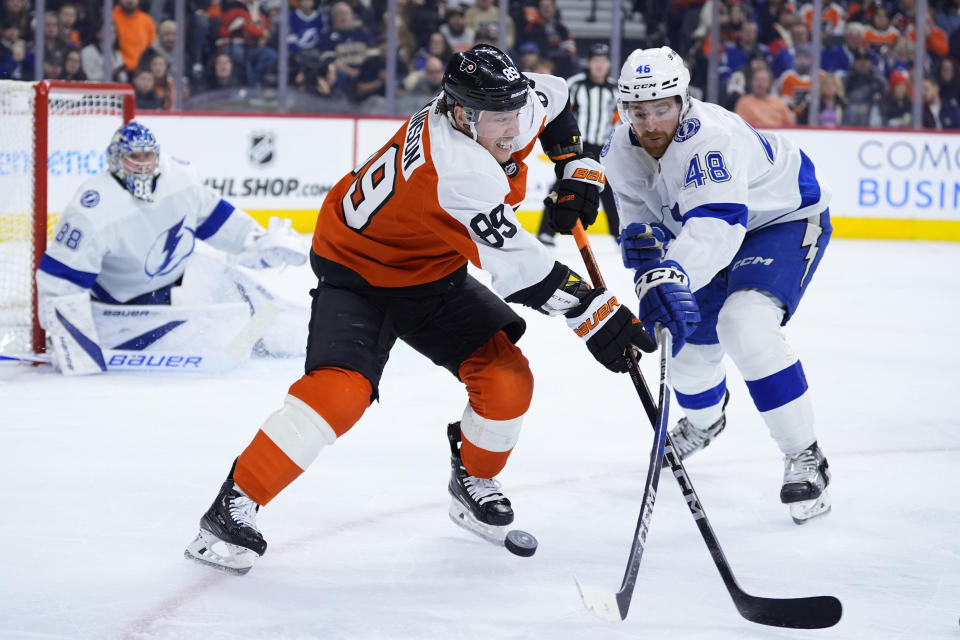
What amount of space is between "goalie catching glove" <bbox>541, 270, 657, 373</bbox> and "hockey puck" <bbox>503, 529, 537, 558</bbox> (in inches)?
16.2

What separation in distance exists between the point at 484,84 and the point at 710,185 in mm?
600

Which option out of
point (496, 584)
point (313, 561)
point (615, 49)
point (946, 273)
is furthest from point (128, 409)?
point (615, 49)

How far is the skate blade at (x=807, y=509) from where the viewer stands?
261 centimetres

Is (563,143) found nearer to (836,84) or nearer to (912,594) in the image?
(912,594)

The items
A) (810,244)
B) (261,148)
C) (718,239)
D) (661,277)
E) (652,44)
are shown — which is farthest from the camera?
(652,44)

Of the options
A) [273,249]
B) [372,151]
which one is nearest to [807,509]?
[273,249]

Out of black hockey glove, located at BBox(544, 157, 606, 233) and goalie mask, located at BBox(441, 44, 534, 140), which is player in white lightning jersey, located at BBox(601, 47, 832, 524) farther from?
goalie mask, located at BBox(441, 44, 534, 140)

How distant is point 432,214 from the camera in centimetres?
216

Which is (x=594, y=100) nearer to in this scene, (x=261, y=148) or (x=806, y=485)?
(x=261, y=148)

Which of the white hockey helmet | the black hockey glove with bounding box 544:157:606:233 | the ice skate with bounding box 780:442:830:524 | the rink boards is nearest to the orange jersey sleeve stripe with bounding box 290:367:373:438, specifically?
Result: the black hockey glove with bounding box 544:157:606:233

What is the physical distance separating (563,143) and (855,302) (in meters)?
3.39

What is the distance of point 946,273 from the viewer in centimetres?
658

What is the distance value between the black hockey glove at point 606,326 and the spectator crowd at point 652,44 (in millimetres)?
5815

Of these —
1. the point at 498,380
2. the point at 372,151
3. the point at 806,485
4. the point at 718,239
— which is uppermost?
the point at 718,239
